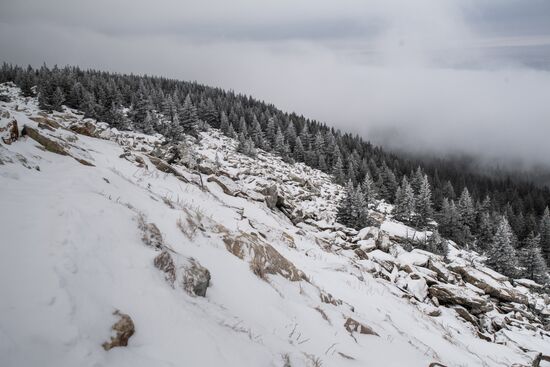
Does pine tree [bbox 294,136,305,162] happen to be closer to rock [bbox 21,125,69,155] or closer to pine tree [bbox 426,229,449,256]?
pine tree [bbox 426,229,449,256]

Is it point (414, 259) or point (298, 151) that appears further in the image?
point (298, 151)

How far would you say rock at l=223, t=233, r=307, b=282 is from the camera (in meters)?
7.14

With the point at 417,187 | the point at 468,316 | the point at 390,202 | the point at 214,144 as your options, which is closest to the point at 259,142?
the point at 214,144

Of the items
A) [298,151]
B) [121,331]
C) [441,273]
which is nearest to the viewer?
[121,331]

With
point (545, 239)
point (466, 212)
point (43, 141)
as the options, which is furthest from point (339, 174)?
point (43, 141)

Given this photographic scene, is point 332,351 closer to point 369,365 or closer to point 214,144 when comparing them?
point 369,365

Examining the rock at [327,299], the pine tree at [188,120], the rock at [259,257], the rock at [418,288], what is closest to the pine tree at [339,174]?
the pine tree at [188,120]

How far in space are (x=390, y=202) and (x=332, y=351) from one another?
73.6 metres

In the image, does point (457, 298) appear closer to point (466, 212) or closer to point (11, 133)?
point (11, 133)

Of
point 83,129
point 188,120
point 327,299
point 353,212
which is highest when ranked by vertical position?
point 188,120

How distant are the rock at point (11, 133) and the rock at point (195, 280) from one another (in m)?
6.92

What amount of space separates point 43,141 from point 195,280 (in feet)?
25.6

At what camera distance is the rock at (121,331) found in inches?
114

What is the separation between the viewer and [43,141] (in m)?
8.88
